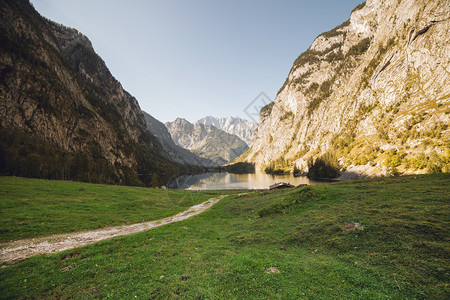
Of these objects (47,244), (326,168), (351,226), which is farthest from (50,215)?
(326,168)

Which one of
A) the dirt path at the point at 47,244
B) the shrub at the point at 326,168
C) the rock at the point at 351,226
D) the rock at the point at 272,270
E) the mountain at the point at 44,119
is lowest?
the dirt path at the point at 47,244

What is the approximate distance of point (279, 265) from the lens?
366 inches

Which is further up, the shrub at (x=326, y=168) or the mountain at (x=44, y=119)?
the mountain at (x=44, y=119)

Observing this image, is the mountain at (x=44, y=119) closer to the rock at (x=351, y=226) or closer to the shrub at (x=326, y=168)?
the rock at (x=351, y=226)

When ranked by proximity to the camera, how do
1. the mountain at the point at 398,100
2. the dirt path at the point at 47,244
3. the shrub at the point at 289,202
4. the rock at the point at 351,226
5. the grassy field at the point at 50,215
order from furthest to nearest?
the mountain at the point at 398,100 → the shrub at the point at 289,202 → the grassy field at the point at 50,215 → the dirt path at the point at 47,244 → the rock at the point at 351,226

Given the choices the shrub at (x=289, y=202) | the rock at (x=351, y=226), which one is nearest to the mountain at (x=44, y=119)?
the shrub at (x=289, y=202)

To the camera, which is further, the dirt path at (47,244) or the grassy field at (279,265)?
the dirt path at (47,244)

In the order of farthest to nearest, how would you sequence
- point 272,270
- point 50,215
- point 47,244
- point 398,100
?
point 398,100, point 50,215, point 47,244, point 272,270

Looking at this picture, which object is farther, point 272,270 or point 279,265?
point 279,265

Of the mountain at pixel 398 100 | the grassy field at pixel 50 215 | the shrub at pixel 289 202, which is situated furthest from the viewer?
the mountain at pixel 398 100

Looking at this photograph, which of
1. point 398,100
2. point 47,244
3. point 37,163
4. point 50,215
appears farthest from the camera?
point 398,100

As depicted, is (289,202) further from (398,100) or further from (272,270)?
(398,100)

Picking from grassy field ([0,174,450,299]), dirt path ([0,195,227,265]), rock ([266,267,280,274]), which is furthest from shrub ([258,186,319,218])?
dirt path ([0,195,227,265])

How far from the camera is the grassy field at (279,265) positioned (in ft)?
22.9
